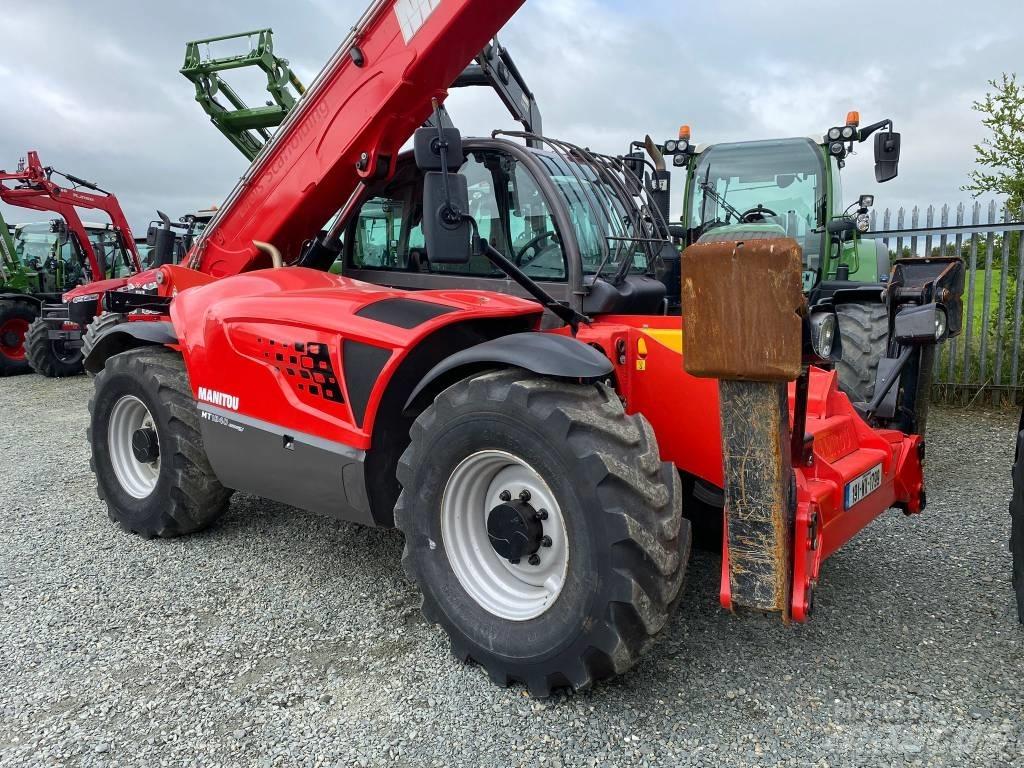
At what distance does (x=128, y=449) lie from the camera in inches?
178

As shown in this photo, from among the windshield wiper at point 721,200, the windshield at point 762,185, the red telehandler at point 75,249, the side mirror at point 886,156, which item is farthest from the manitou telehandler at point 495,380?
the red telehandler at point 75,249

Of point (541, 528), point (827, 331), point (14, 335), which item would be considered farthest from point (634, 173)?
point (14, 335)

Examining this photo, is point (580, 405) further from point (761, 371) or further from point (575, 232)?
point (575, 232)

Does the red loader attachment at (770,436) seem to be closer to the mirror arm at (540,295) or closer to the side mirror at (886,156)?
the mirror arm at (540,295)

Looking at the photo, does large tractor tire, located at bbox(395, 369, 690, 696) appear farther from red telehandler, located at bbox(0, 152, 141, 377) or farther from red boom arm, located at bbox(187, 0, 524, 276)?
red telehandler, located at bbox(0, 152, 141, 377)

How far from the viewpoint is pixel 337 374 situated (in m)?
3.13

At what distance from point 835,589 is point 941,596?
45cm

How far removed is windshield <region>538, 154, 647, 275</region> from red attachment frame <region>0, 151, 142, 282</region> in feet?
40.1

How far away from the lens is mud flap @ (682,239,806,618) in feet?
6.27

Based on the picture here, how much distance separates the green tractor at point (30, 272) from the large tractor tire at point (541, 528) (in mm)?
12485

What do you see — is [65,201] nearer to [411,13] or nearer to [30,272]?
[30,272]

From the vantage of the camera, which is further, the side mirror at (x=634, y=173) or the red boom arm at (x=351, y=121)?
the side mirror at (x=634, y=173)

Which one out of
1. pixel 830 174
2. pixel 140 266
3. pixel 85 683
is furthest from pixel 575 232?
pixel 140 266

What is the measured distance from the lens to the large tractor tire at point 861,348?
4980 millimetres
